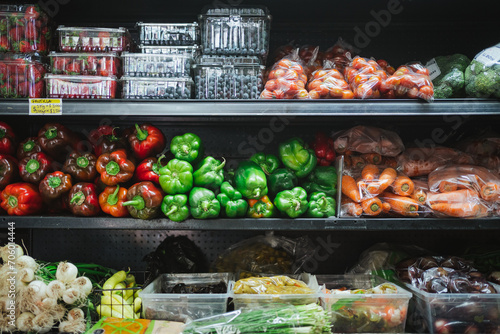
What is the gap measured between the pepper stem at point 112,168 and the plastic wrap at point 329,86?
104 centimetres

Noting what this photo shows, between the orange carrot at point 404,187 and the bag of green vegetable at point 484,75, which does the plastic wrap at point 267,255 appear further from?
the bag of green vegetable at point 484,75

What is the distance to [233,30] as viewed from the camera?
209 centimetres

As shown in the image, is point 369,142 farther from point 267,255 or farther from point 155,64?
point 155,64

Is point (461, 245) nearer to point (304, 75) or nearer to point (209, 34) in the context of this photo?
point (304, 75)

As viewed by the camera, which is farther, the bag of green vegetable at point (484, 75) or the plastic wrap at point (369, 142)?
the plastic wrap at point (369, 142)

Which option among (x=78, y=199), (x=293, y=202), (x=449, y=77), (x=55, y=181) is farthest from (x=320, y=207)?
(x=55, y=181)

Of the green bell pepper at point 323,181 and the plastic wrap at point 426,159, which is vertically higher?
the plastic wrap at point 426,159

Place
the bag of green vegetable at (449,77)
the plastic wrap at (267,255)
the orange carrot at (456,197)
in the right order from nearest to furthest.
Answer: the orange carrot at (456,197) → the bag of green vegetable at (449,77) → the plastic wrap at (267,255)

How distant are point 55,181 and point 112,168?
1.01ft

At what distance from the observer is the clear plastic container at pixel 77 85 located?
2020mm

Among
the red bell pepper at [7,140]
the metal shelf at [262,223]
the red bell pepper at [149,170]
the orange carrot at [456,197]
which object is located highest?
the red bell pepper at [7,140]

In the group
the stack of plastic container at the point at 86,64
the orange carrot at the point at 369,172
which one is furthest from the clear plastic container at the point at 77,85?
the orange carrot at the point at 369,172

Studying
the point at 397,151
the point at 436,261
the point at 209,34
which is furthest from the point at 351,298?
the point at 209,34

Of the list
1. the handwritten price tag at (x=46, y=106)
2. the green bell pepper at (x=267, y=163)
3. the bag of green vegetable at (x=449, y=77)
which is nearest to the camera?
the handwritten price tag at (x=46, y=106)
